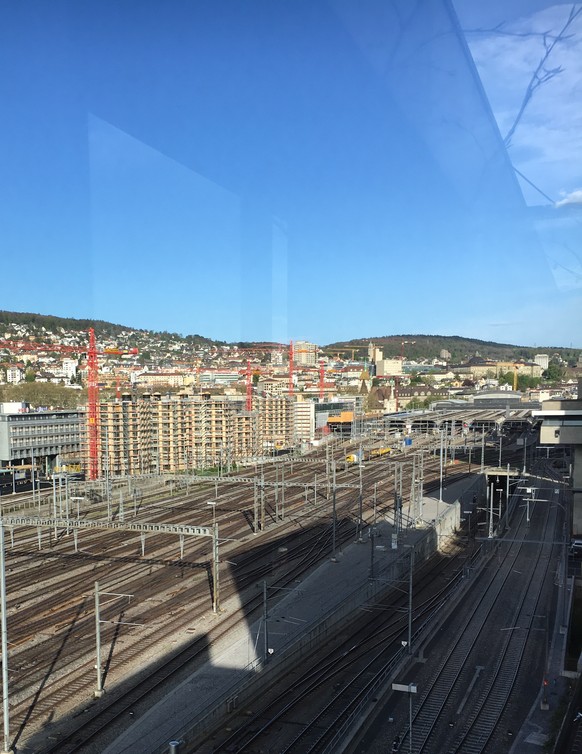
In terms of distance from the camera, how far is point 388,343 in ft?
147

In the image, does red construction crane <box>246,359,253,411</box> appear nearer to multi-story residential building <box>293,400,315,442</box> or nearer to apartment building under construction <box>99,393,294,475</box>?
apartment building under construction <box>99,393,294,475</box>

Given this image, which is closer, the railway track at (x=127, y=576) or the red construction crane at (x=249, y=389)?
the railway track at (x=127, y=576)

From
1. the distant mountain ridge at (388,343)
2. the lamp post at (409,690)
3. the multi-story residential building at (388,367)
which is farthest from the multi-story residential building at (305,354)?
the multi-story residential building at (388,367)

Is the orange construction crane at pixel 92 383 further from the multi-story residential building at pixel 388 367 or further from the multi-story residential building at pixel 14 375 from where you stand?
the multi-story residential building at pixel 388 367

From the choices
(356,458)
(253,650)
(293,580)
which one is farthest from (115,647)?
(356,458)

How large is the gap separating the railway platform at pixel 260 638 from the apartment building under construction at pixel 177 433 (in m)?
8.89

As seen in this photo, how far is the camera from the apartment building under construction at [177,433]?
19.0 meters

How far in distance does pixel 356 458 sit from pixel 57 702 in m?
17.9

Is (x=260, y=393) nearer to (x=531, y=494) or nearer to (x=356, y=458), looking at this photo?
(x=356, y=458)

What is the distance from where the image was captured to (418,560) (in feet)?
Result: 37.3

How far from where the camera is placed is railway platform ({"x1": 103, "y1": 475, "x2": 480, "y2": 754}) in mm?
5391

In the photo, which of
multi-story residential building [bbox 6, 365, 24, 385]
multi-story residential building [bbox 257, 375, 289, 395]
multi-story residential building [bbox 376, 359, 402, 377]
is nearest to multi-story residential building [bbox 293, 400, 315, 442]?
multi-story residential building [bbox 257, 375, 289, 395]

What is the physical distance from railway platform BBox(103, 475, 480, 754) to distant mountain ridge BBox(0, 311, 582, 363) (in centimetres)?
480

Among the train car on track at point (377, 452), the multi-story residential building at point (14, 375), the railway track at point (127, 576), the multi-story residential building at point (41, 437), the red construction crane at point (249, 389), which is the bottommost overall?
the railway track at point (127, 576)
